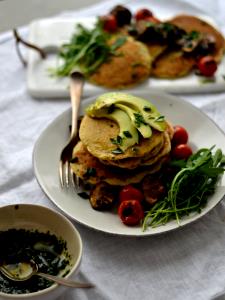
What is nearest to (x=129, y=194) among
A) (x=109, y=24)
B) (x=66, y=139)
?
(x=66, y=139)

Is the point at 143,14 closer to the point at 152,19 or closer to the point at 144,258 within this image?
the point at 152,19

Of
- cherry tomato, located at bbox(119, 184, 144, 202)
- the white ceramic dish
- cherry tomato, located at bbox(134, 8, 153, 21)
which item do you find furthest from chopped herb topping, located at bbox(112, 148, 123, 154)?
cherry tomato, located at bbox(134, 8, 153, 21)

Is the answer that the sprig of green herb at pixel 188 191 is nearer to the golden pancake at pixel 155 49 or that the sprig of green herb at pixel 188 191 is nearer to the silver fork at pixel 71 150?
the silver fork at pixel 71 150

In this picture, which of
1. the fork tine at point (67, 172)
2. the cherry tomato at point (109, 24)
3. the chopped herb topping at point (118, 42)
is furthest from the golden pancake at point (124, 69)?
the fork tine at point (67, 172)

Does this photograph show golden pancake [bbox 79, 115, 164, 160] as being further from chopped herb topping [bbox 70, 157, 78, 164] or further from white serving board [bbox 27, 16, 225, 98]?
white serving board [bbox 27, 16, 225, 98]

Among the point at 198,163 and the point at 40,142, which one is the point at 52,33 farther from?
the point at 198,163

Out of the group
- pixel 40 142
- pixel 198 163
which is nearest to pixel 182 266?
pixel 198 163

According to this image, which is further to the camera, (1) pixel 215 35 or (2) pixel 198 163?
(1) pixel 215 35
